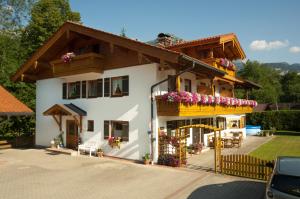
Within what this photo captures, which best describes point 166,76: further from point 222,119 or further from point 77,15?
point 77,15

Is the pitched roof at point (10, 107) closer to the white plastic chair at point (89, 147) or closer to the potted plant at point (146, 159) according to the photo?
the white plastic chair at point (89, 147)

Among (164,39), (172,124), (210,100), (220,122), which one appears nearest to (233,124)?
(220,122)

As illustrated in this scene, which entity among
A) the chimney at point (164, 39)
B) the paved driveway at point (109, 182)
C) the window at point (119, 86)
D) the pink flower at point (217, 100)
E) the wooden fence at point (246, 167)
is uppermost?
the chimney at point (164, 39)

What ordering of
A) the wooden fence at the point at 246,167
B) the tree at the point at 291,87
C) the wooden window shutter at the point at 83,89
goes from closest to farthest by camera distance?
1. the wooden fence at the point at 246,167
2. the wooden window shutter at the point at 83,89
3. the tree at the point at 291,87

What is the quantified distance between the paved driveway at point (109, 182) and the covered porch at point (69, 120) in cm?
411

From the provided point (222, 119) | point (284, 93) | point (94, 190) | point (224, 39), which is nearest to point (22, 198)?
point (94, 190)

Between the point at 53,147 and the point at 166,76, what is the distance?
34.7 feet

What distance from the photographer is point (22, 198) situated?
11289 mm

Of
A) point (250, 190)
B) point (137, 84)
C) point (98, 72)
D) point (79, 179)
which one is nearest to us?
point (250, 190)

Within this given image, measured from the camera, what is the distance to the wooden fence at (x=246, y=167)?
545 inches

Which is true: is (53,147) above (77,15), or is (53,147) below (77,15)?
below

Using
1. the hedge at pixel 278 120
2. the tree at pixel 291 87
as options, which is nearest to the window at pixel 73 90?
the hedge at pixel 278 120

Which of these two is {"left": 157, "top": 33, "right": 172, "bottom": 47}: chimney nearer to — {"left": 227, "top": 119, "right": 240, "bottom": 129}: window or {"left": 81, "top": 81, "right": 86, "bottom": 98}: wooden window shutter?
{"left": 81, "top": 81, "right": 86, "bottom": 98}: wooden window shutter

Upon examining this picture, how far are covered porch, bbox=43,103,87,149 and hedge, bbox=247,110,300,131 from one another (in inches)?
1151
